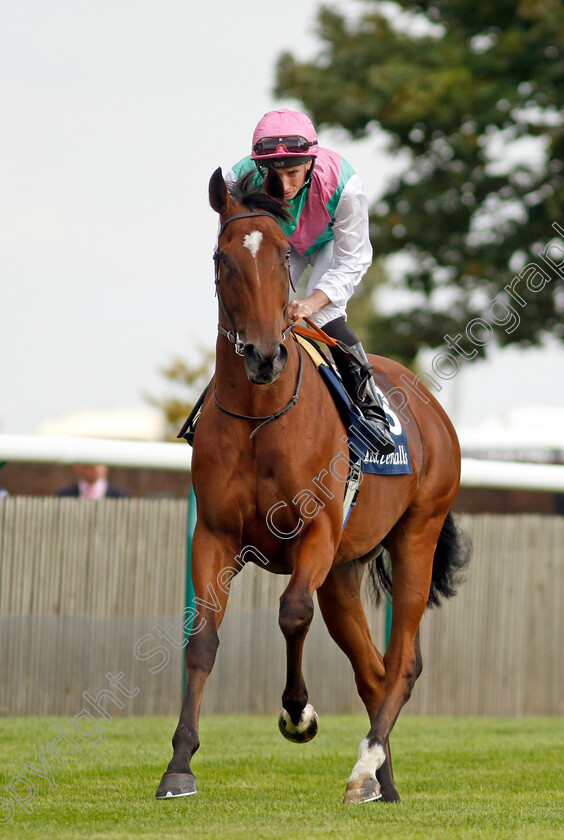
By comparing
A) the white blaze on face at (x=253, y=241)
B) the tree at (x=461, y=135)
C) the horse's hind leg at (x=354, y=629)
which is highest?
the tree at (x=461, y=135)

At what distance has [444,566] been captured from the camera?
5.98 meters

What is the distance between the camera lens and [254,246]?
4137 mm

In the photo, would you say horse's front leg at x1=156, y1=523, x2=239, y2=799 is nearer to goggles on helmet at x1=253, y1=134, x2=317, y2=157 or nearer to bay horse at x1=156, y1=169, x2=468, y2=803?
bay horse at x1=156, y1=169, x2=468, y2=803

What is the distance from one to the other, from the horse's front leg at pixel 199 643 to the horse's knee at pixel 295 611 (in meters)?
0.24

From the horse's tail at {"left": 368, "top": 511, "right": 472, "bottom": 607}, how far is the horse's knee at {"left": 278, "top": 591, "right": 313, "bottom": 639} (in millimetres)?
1670

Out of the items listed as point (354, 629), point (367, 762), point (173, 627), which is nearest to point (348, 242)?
point (354, 629)

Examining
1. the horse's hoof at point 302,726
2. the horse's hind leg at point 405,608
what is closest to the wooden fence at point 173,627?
the horse's hind leg at point 405,608

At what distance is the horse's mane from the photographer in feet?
14.4

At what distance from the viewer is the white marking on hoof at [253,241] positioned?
13.5 feet

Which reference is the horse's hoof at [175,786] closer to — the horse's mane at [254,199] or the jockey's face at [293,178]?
the horse's mane at [254,199]

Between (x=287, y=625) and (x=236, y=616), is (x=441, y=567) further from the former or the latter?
(x=236, y=616)

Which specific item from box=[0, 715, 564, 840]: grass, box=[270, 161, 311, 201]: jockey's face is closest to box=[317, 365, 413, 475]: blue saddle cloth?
box=[270, 161, 311, 201]: jockey's face

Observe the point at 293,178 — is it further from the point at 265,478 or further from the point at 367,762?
the point at 367,762

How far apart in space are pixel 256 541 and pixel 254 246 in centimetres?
113
